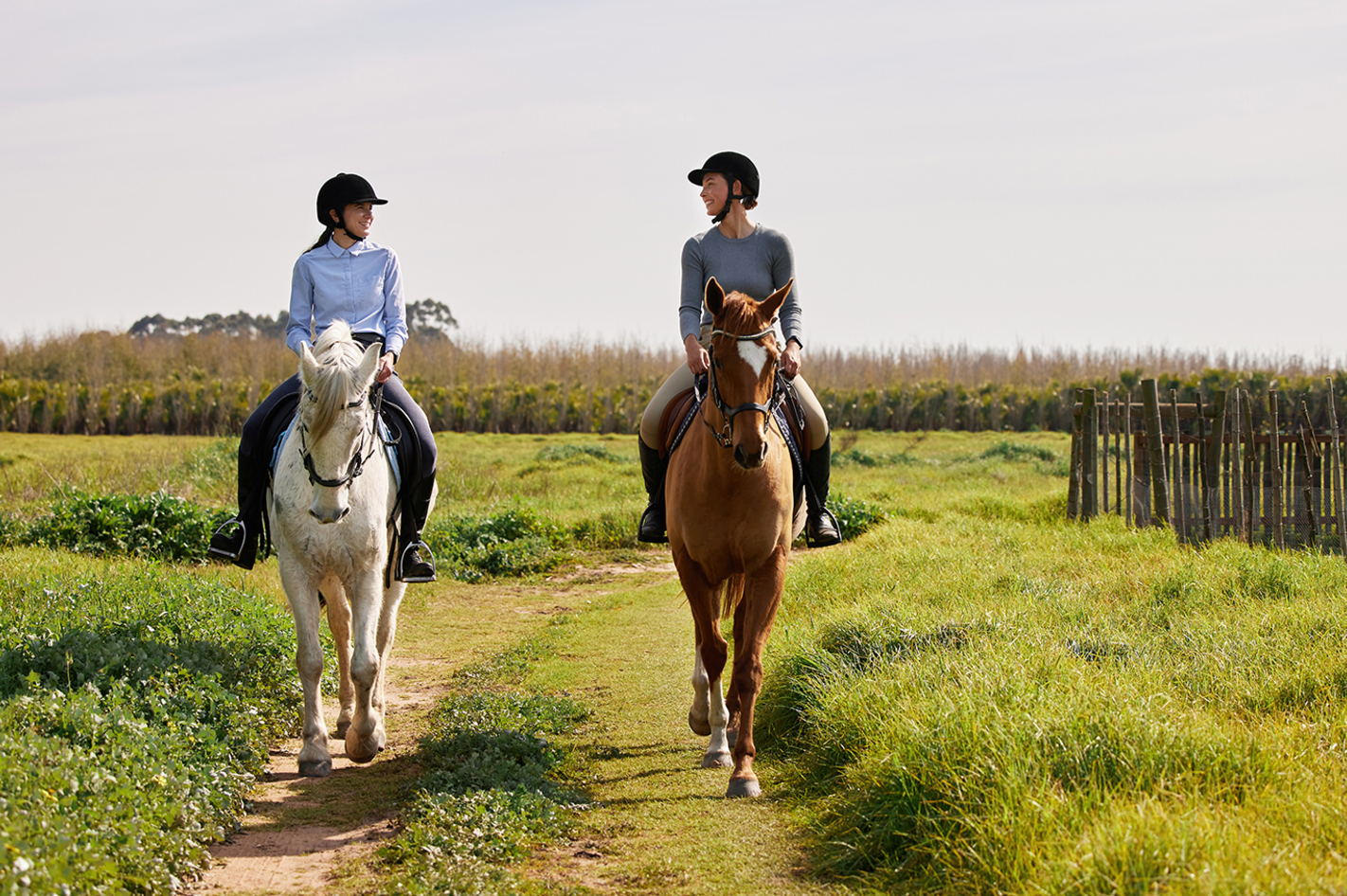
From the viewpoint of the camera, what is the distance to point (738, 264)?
6.16 m

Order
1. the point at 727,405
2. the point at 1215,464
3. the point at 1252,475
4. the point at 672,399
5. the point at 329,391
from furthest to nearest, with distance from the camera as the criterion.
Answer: the point at 1215,464 → the point at 1252,475 → the point at 672,399 → the point at 329,391 → the point at 727,405

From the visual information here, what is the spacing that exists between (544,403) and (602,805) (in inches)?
1264

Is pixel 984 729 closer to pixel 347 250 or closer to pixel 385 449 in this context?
pixel 385 449

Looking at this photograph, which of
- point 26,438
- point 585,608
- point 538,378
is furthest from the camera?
point 538,378

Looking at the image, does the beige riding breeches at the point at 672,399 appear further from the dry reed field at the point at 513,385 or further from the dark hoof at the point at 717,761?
the dry reed field at the point at 513,385

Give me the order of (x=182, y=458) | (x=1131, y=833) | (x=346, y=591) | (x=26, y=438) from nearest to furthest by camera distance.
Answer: (x=1131, y=833) < (x=346, y=591) < (x=182, y=458) < (x=26, y=438)

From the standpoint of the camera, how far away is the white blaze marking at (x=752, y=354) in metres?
4.90

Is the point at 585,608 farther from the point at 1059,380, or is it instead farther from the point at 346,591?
the point at 1059,380

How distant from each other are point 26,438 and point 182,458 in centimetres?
1244

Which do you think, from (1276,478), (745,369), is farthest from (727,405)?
(1276,478)

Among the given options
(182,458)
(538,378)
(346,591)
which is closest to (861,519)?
(346,591)

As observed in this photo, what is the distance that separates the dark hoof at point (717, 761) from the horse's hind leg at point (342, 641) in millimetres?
1998

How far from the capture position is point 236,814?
4758mm

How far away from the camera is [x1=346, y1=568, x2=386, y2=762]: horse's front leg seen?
18.2 ft
